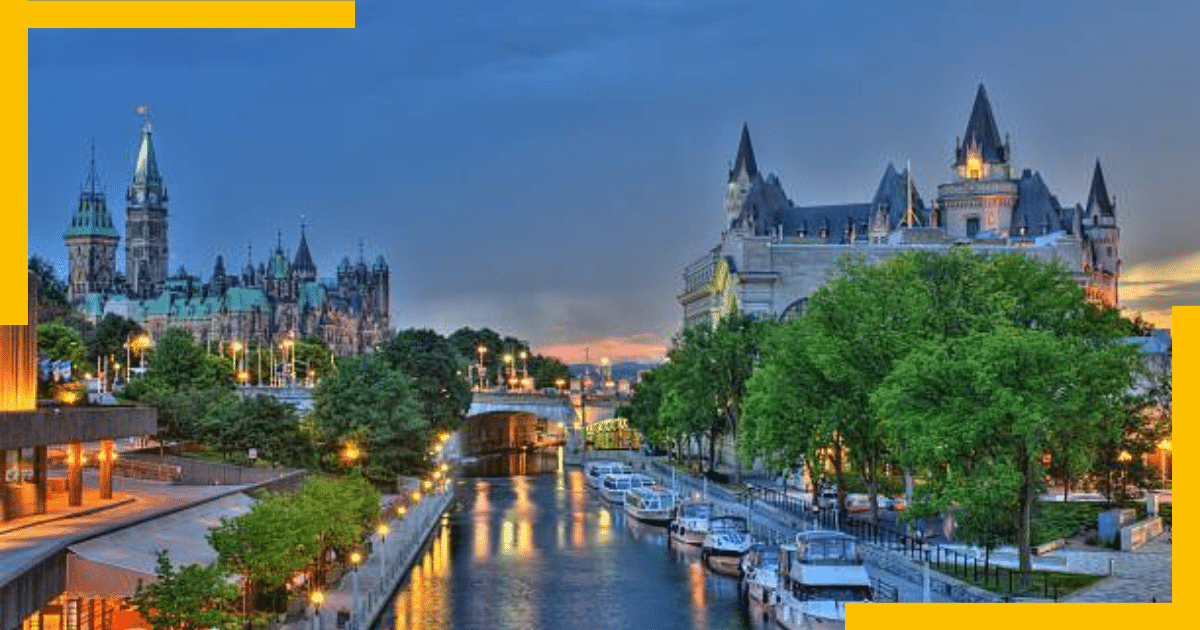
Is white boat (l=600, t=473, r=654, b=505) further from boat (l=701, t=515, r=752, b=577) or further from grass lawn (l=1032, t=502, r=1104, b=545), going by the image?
grass lawn (l=1032, t=502, r=1104, b=545)

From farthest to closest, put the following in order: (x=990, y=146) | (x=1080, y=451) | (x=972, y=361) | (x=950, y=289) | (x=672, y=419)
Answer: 1. (x=990, y=146)
2. (x=672, y=419)
3. (x=950, y=289)
4. (x=1080, y=451)
5. (x=972, y=361)

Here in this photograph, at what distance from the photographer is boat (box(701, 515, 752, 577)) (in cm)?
7756

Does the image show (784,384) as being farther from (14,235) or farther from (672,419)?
(14,235)

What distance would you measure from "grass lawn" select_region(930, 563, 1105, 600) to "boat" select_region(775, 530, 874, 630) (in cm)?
338

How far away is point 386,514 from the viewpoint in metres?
97.9

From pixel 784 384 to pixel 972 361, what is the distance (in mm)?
24596

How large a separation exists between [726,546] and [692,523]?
10993 mm

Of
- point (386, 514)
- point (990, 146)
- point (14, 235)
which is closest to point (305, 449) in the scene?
point (386, 514)

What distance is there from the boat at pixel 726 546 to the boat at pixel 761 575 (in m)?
5.31

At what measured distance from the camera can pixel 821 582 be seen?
57.8 metres

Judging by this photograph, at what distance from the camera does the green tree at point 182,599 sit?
4116cm

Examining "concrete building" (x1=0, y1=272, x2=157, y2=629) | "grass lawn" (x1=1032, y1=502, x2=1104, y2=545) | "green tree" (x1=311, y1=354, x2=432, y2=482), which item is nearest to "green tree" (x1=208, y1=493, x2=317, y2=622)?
"concrete building" (x1=0, y1=272, x2=157, y2=629)

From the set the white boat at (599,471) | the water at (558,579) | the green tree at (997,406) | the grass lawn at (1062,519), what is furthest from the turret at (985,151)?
the green tree at (997,406)

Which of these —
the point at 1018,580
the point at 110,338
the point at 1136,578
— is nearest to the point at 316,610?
the point at 1018,580
